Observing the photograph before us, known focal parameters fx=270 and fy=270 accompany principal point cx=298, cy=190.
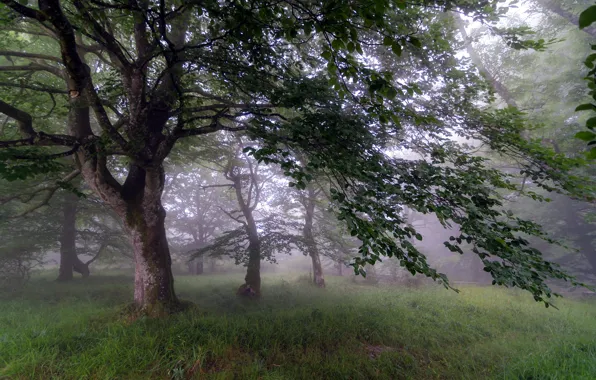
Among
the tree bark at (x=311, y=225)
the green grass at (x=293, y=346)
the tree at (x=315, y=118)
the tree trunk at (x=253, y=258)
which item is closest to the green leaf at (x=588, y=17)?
the tree at (x=315, y=118)

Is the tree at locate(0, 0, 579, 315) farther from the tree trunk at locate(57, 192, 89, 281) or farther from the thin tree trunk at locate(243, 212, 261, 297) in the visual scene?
the tree trunk at locate(57, 192, 89, 281)

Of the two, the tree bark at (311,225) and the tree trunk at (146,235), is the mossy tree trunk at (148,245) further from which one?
the tree bark at (311,225)

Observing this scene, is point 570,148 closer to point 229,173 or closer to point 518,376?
point 518,376

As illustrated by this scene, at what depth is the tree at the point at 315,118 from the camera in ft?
11.3

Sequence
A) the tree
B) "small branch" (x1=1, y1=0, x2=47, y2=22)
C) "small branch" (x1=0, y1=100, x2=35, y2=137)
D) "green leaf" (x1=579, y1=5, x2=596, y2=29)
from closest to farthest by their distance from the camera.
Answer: "green leaf" (x1=579, y1=5, x2=596, y2=29) → "small branch" (x1=1, y1=0, x2=47, y2=22) → the tree → "small branch" (x1=0, y1=100, x2=35, y2=137)

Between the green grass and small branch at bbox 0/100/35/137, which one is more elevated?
small branch at bbox 0/100/35/137

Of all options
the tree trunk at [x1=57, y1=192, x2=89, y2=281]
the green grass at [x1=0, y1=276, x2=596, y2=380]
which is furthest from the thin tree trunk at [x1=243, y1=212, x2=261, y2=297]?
the tree trunk at [x1=57, y1=192, x2=89, y2=281]

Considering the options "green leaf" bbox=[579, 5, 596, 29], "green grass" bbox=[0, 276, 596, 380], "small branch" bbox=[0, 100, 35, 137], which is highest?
"small branch" bbox=[0, 100, 35, 137]

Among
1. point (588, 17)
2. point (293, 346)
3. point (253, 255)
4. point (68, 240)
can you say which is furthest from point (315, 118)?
point (68, 240)

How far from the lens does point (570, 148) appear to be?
12.4 metres

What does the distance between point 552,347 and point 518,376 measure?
2.10 metres

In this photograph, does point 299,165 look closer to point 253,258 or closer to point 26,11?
point 26,11

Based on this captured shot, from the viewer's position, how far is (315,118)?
191 inches

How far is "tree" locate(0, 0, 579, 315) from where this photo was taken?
343 centimetres
